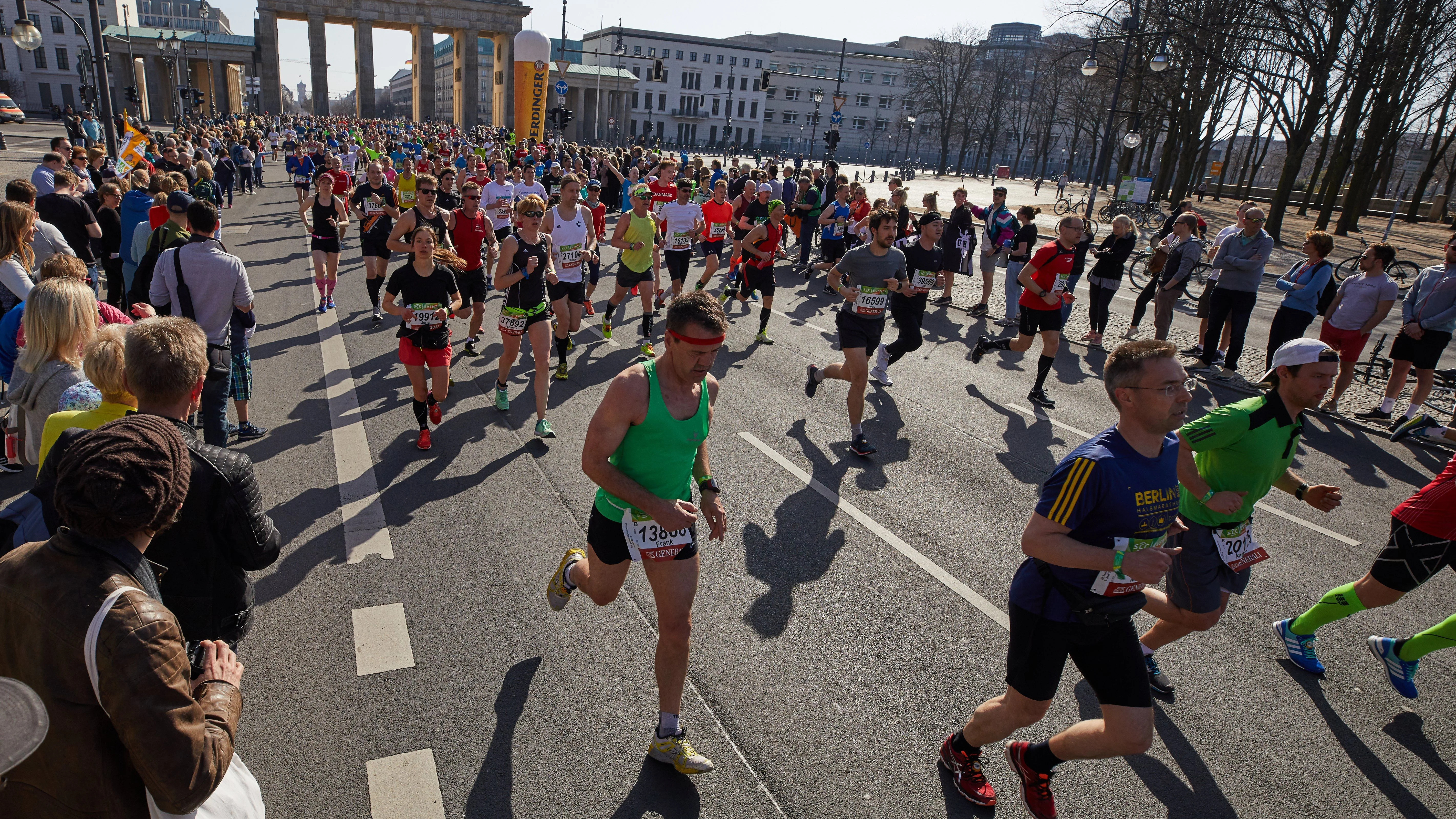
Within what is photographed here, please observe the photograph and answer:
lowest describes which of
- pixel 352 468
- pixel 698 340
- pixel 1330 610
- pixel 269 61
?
pixel 352 468

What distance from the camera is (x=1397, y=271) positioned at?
17.3 meters

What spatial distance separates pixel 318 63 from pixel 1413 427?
3691 inches

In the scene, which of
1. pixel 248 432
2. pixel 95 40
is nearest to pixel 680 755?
pixel 248 432

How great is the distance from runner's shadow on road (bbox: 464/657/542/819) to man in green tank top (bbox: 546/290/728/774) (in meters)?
0.62

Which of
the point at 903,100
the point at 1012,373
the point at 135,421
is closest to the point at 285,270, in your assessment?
the point at 1012,373

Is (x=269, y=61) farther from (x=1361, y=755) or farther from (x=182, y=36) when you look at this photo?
(x=1361, y=755)

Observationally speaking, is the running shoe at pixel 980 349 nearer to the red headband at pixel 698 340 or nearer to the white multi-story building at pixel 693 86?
the red headband at pixel 698 340

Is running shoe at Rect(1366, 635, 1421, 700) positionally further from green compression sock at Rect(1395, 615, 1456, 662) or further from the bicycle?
the bicycle

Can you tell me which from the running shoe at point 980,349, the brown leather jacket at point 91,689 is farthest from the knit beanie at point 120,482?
the running shoe at point 980,349

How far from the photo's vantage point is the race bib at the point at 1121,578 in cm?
288

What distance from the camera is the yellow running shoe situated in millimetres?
4055

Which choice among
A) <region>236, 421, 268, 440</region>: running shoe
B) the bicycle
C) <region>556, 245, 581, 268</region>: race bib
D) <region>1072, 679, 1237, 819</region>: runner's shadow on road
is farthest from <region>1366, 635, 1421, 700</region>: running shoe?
the bicycle

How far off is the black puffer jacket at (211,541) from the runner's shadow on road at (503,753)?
1171 mm

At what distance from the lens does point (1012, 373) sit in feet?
33.7
